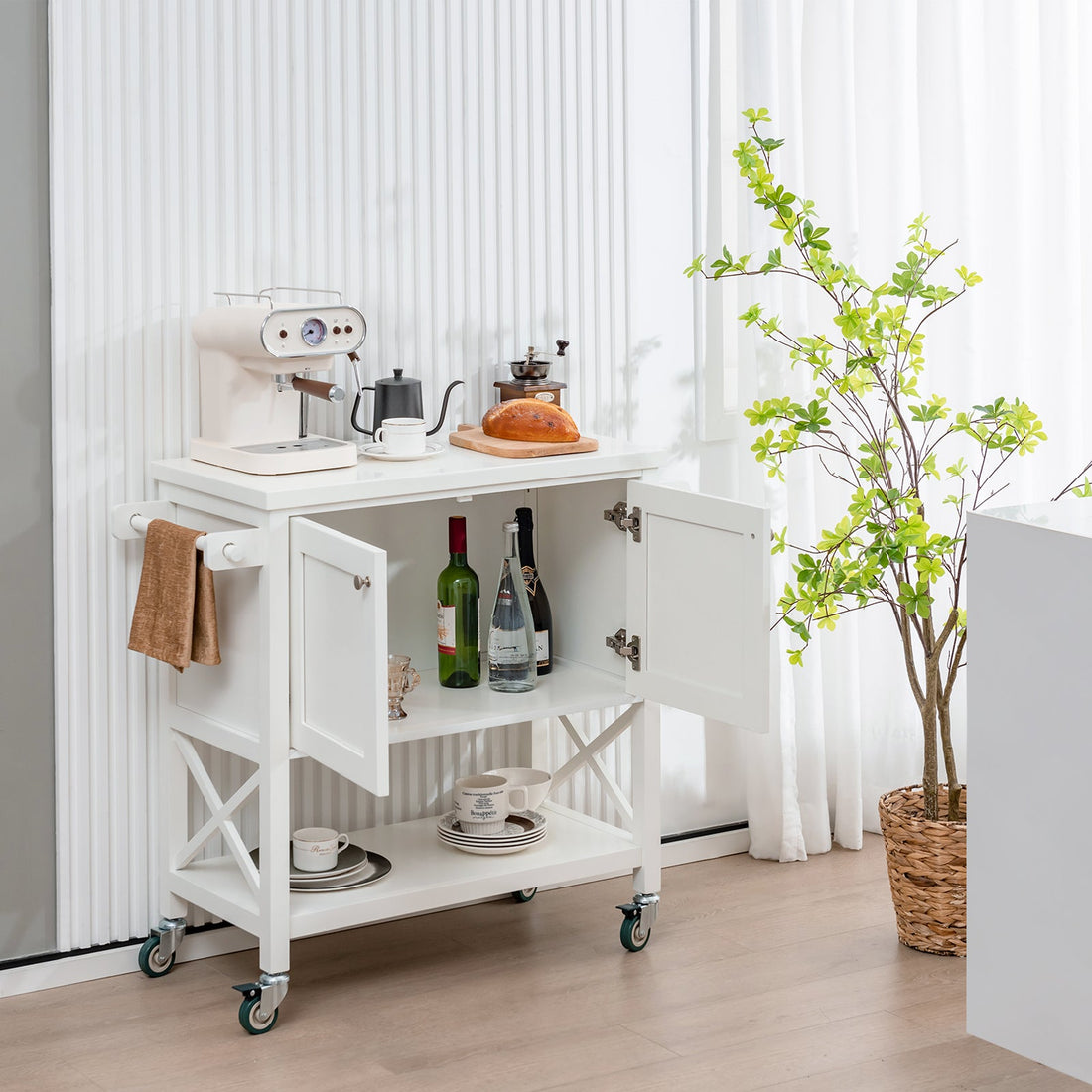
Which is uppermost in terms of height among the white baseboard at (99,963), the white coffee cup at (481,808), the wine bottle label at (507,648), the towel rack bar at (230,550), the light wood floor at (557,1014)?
the towel rack bar at (230,550)

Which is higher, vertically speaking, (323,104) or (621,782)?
(323,104)

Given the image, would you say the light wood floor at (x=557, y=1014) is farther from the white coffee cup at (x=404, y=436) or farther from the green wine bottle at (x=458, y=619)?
the white coffee cup at (x=404, y=436)

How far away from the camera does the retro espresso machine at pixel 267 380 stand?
2574 mm

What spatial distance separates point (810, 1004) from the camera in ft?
8.87

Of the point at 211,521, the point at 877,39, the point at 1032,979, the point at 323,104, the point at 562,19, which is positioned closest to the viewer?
the point at 1032,979

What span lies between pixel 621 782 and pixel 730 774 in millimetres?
271

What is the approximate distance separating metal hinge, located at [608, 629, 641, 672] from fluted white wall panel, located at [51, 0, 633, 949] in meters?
0.40

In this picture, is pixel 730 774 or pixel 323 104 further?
pixel 730 774

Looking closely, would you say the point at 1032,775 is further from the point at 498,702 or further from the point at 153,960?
the point at 153,960

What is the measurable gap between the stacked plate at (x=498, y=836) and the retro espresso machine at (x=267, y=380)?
706 millimetres

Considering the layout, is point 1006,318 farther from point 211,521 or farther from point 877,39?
point 211,521

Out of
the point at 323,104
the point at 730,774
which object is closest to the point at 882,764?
the point at 730,774

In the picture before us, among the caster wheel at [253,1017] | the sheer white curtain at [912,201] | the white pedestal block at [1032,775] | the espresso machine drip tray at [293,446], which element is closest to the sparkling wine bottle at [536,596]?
the espresso machine drip tray at [293,446]

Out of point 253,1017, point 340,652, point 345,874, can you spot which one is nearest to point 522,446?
point 340,652
